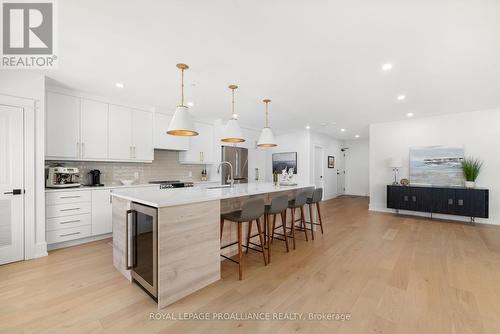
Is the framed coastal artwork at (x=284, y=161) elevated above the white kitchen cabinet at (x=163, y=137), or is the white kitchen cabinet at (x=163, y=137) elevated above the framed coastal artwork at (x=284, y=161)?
the white kitchen cabinet at (x=163, y=137)

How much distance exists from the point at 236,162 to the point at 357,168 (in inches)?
224

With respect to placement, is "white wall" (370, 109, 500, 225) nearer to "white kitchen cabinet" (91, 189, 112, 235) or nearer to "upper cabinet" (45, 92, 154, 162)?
"upper cabinet" (45, 92, 154, 162)

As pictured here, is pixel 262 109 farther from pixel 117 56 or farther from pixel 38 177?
pixel 38 177

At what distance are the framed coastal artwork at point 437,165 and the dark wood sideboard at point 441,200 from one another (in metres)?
0.38

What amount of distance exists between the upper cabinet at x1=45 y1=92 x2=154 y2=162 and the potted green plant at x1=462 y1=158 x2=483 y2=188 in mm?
6814

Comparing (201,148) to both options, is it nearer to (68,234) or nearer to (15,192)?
(68,234)

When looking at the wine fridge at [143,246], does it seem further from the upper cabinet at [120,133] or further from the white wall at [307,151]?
the white wall at [307,151]

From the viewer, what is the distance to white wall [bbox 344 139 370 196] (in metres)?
8.82

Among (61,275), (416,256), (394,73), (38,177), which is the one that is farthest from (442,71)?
(38,177)

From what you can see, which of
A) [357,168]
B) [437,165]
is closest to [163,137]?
[437,165]

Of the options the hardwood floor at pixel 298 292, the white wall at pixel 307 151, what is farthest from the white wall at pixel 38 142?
the white wall at pixel 307 151

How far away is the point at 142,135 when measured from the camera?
4.39 m

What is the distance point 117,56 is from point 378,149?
6311mm

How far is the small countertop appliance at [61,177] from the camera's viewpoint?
3.33 metres
